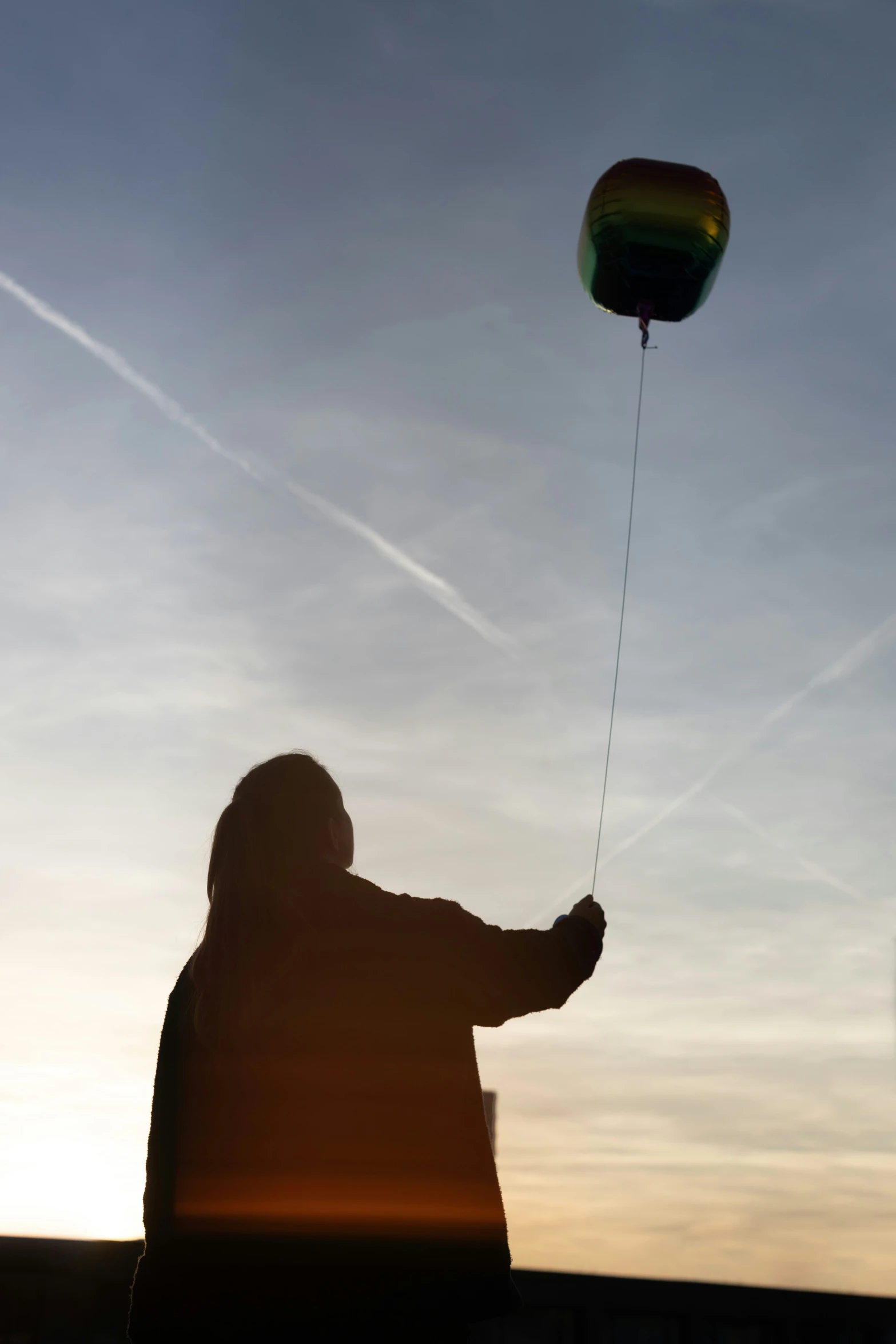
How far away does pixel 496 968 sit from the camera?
2.31 metres

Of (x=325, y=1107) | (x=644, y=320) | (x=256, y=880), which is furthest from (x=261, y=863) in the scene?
(x=644, y=320)

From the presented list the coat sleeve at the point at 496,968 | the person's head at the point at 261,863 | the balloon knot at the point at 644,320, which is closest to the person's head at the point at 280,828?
the person's head at the point at 261,863

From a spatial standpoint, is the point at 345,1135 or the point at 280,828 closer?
the point at 345,1135

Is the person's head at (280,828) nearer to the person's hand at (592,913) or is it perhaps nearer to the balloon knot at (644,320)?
the person's hand at (592,913)

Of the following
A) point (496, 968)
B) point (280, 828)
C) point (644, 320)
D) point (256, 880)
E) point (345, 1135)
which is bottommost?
point (345, 1135)

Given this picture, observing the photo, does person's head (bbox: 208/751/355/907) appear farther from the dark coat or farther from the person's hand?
the person's hand

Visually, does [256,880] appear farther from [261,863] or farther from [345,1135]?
[345,1135]

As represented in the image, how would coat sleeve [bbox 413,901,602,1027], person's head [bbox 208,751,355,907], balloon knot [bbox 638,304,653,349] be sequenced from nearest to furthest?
1. coat sleeve [bbox 413,901,602,1027]
2. person's head [bbox 208,751,355,907]
3. balloon knot [bbox 638,304,653,349]

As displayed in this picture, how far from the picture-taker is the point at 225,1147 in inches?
89.1

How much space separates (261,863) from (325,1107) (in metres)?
0.48

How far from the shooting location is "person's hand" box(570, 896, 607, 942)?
257cm

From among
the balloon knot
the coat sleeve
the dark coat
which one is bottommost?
the dark coat

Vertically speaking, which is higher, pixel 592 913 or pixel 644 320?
pixel 644 320

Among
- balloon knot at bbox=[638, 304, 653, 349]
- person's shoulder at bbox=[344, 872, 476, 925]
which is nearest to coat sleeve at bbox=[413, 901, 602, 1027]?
person's shoulder at bbox=[344, 872, 476, 925]
